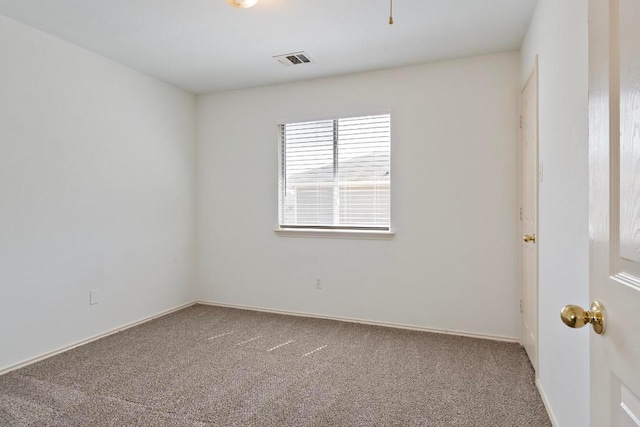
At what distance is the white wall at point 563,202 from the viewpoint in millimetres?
1479

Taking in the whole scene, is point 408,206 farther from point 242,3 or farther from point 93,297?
point 93,297

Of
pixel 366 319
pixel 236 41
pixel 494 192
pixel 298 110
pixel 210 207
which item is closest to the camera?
pixel 236 41

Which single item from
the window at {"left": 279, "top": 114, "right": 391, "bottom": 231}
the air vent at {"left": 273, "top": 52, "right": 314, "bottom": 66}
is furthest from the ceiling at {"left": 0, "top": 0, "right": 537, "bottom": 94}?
the window at {"left": 279, "top": 114, "right": 391, "bottom": 231}

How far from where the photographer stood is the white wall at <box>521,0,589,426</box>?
1.48 metres

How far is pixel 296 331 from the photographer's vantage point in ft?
11.3

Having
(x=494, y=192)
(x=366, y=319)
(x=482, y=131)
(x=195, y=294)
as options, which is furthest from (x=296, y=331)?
(x=482, y=131)

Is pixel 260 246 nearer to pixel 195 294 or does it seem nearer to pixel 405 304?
pixel 195 294

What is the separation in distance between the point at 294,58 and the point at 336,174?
1200 millimetres

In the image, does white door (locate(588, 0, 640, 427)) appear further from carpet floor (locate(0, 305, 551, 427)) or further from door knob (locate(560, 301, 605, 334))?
carpet floor (locate(0, 305, 551, 427))

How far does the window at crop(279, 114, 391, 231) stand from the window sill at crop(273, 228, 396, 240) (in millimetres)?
79

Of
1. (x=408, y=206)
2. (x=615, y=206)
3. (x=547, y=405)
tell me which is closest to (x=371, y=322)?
(x=408, y=206)

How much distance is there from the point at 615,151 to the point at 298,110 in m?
3.48

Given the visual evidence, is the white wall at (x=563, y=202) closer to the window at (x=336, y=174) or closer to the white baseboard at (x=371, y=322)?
the white baseboard at (x=371, y=322)

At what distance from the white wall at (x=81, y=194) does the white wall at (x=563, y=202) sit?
349 centimetres
